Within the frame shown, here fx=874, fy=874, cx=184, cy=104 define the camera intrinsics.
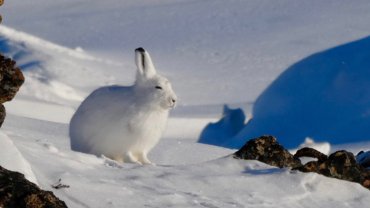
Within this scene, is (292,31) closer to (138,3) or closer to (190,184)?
(138,3)

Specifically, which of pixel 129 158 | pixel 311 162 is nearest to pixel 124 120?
pixel 129 158

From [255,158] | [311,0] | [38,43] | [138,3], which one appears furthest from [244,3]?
[255,158]

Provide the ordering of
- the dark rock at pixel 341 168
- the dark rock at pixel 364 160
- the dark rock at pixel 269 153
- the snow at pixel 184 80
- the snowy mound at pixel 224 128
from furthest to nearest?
the snowy mound at pixel 224 128, the dark rock at pixel 364 160, the dark rock at pixel 269 153, the dark rock at pixel 341 168, the snow at pixel 184 80

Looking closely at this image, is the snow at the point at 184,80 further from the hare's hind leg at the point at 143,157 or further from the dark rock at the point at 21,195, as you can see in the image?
the hare's hind leg at the point at 143,157

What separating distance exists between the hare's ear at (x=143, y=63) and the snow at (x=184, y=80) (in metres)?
0.80

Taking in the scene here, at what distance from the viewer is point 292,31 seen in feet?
82.2

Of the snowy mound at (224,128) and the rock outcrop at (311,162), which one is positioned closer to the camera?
the rock outcrop at (311,162)

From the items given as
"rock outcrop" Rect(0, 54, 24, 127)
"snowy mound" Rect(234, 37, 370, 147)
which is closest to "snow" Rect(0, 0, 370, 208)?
"snowy mound" Rect(234, 37, 370, 147)

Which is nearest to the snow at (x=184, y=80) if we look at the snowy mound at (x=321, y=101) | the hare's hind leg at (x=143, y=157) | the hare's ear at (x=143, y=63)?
the snowy mound at (x=321, y=101)

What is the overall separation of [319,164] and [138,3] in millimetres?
27094

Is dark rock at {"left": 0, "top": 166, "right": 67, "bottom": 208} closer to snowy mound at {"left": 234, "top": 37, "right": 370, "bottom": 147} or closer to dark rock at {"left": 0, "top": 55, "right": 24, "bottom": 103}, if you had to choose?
dark rock at {"left": 0, "top": 55, "right": 24, "bottom": 103}

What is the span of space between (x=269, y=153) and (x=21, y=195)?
6.47 ft

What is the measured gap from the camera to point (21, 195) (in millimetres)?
2938

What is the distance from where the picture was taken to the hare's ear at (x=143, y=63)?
5117mm
